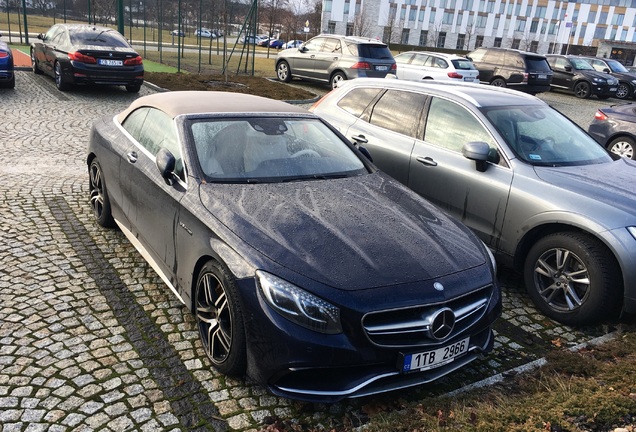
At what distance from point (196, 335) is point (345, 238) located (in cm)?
136

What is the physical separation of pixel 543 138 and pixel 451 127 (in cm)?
89

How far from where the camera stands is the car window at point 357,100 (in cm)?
655

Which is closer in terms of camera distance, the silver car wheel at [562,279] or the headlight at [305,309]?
the headlight at [305,309]

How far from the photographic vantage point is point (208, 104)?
15.2ft

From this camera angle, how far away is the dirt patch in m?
15.6

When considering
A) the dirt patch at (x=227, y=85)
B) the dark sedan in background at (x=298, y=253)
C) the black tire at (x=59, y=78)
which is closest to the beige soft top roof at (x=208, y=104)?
the dark sedan in background at (x=298, y=253)

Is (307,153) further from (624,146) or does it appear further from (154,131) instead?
(624,146)

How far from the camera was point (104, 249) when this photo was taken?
518 cm

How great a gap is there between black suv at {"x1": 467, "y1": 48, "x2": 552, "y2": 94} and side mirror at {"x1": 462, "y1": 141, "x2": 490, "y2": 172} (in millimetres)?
16397

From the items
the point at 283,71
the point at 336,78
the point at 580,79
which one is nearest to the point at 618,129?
the point at 336,78

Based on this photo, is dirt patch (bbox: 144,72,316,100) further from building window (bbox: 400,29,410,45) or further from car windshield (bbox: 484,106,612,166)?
building window (bbox: 400,29,410,45)

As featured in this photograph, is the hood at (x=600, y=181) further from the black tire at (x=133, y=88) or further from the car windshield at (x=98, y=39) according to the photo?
the car windshield at (x=98, y=39)

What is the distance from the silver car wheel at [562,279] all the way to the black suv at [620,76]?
2285 cm

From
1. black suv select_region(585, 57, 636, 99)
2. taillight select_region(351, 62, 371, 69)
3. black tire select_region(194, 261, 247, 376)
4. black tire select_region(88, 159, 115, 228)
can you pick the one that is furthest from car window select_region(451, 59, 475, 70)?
black tire select_region(194, 261, 247, 376)
